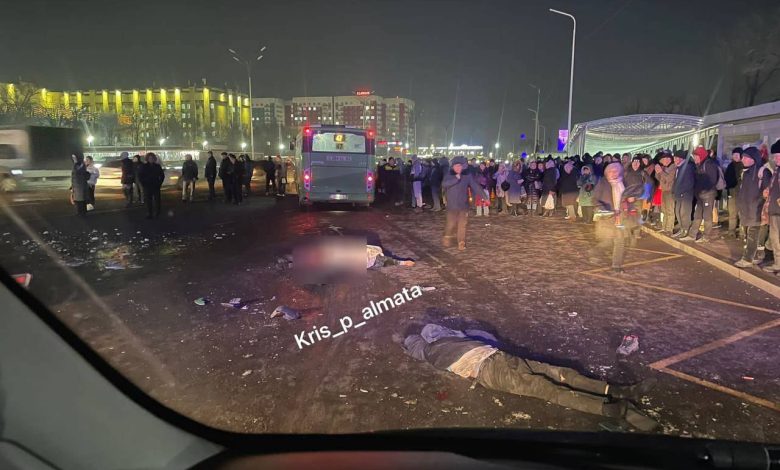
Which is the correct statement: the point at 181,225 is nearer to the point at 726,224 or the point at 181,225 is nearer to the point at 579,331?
the point at 579,331

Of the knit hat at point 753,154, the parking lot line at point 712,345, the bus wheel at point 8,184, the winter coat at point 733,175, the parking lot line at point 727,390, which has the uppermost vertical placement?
the knit hat at point 753,154

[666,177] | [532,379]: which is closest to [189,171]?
[666,177]

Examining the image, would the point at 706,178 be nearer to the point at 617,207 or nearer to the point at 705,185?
the point at 705,185

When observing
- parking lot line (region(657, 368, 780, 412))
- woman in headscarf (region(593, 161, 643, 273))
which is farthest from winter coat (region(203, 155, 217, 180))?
parking lot line (region(657, 368, 780, 412))

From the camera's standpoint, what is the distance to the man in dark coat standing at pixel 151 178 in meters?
14.2

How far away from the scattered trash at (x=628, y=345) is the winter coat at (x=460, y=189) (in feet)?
17.6

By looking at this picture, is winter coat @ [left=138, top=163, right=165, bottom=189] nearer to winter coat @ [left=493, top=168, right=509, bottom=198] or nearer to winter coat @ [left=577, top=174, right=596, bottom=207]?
winter coat @ [left=493, top=168, right=509, bottom=198]

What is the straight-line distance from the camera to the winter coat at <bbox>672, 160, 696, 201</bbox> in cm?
1088

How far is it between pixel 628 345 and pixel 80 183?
1441cm

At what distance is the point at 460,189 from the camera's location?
10180mm

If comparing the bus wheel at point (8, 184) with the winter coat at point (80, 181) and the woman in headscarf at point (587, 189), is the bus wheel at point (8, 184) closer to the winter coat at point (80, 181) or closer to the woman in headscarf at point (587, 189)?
the winter coat at point (80, 181)

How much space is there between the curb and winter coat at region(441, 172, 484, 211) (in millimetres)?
4262

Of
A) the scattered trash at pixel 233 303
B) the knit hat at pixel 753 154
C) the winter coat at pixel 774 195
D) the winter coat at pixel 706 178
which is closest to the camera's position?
the scattered trash at pixel 233 303

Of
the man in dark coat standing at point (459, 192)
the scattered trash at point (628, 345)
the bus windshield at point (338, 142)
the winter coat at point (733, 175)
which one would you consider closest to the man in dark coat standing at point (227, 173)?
the bus windshield at point (338, 142)
